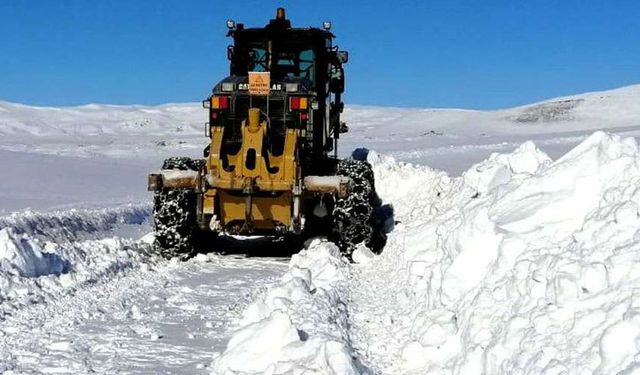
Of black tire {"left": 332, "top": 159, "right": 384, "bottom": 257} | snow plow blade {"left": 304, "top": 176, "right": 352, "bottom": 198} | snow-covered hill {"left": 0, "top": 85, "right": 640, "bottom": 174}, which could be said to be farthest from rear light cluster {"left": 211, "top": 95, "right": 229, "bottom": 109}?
snow-covered hill {"left": 0, "top": 85, "right": 640, "bottom": 174}

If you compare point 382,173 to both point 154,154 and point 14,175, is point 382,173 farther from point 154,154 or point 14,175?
point 154,154

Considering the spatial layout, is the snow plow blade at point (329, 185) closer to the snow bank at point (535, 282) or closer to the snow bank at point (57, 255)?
the snow bank at point (535, 282)

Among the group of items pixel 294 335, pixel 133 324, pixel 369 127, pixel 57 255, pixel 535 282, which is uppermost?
pixel 369 127

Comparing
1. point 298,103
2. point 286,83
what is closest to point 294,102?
point 298,103

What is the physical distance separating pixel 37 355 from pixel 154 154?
26.6 meters

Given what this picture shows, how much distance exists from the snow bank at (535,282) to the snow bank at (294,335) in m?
0.37

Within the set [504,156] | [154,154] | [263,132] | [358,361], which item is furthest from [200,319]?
[154,154]

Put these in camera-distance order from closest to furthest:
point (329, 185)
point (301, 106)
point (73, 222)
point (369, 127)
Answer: point (329, 185) < point (301, 106) < point (73, 222) < point (369, 127)

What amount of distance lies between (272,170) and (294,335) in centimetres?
447

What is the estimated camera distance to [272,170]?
9781 millimetres

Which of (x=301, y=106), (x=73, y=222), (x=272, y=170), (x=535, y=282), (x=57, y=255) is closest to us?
(x=535, y=282)

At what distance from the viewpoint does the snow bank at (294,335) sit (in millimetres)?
5066

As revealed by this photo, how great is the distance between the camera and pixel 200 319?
6918mm

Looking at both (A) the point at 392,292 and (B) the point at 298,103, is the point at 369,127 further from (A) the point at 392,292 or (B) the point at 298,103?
(A) the point at 392,292
